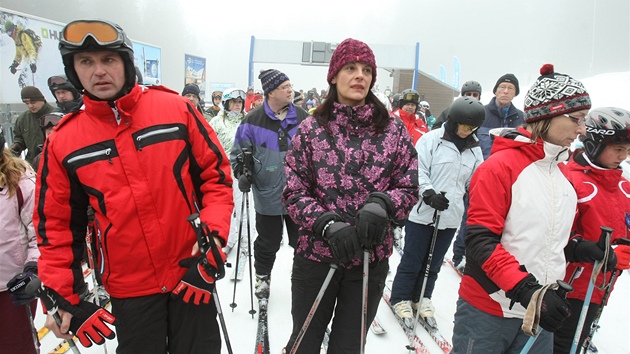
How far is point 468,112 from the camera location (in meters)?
3.00

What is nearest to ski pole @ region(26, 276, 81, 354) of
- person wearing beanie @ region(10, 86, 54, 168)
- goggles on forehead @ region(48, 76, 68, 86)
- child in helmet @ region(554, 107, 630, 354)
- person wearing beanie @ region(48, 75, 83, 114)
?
child in helmet @ region(554, 107, 630, 354)

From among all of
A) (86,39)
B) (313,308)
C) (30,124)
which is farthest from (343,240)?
(30,124)

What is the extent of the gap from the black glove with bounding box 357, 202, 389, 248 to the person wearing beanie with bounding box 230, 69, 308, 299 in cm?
175

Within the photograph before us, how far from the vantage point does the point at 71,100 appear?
414 centimetres

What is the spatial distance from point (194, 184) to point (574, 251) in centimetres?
215

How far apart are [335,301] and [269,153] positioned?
5.72ft

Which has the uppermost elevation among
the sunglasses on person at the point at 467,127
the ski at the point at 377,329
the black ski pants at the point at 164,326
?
the sunglasses on person at the point at 467,127

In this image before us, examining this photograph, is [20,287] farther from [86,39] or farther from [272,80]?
[272,80]

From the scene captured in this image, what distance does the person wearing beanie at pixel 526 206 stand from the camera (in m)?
1.68

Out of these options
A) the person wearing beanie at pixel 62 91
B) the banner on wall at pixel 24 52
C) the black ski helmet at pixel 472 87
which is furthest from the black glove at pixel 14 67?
the black ski helmet at pixel 472 87

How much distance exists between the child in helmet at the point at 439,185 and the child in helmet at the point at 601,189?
Result: 959 mm

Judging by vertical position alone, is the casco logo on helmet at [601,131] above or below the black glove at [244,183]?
above

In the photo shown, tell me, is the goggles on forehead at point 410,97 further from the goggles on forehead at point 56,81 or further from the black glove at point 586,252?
the goggles on forehead at point 56,81

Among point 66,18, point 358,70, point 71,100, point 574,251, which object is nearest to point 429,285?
point 574,251
